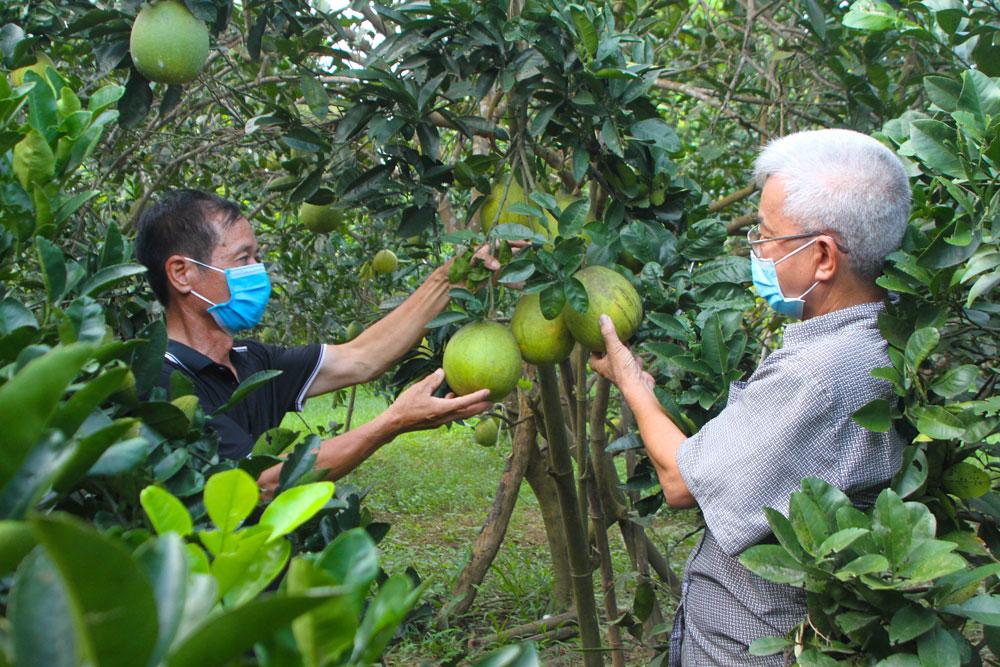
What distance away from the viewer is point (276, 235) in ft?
14.6

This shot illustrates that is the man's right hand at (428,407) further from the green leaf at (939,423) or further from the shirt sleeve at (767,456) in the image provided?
the green leaf at (939,423)

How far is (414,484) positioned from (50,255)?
6.45m

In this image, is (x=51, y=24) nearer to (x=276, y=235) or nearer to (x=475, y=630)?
(x=276, y=235)

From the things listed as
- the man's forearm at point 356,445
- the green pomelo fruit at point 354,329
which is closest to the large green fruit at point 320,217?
the green pomelo fruit at point 354,329

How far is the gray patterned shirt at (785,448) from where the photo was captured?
151cm

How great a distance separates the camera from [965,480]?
4.78 ft

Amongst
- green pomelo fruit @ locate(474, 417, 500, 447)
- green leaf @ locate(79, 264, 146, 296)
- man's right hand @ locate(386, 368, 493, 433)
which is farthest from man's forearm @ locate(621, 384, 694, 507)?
green pomelo fruit @ locate(474, 417, 500, 447)

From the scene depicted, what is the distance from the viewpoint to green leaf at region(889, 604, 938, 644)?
127 centimetres

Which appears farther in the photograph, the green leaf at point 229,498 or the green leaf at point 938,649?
the green leaf at point 938,649

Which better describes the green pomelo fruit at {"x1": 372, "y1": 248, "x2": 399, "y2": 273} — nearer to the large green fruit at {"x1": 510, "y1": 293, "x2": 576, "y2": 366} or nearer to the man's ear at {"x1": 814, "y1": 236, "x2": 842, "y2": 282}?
the large green fruit at {"x1": 510, "y1": 293, "x2": 576, "y2": 366}

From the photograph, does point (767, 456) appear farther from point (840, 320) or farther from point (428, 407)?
point (428, 407)

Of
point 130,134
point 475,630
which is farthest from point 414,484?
point 130,134

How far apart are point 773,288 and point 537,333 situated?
1.56 ft

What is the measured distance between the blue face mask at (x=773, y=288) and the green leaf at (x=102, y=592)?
4.64 feet
